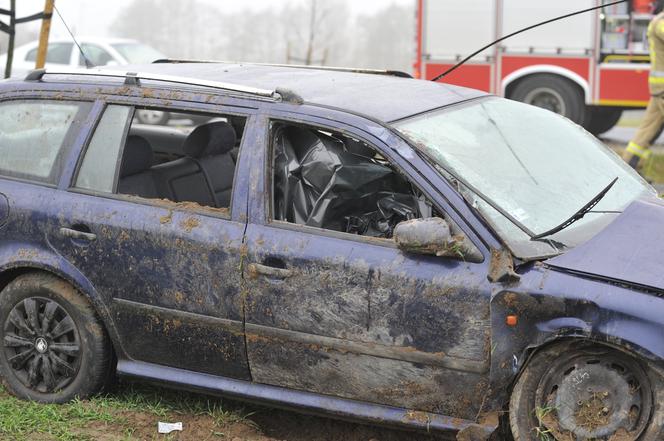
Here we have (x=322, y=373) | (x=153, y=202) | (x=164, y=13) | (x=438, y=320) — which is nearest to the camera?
(x=438, y=320)

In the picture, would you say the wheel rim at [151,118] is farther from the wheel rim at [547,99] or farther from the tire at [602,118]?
the tire at [602,118]

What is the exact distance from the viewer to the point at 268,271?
3.97m

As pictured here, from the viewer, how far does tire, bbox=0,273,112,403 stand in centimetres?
445

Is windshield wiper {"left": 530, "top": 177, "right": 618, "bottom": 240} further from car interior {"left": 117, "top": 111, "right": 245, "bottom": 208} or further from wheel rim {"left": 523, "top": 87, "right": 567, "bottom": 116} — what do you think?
wheel rim {"left": 523, "top": 87, "right": 567, "bottom": 116}

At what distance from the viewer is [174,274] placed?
13.7 ft

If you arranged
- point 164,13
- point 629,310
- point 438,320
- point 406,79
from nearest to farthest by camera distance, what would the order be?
point 629,310 < point 438,320 < point 406,79 < point 164,13

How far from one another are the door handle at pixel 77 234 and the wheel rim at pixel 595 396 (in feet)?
6.67

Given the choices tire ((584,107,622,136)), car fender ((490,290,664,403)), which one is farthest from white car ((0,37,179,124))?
car fender ((490,290,664,403))

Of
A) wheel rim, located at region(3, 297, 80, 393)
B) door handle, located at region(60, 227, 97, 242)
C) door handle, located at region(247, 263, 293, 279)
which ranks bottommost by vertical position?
wheel rim, located at region(3, 297, 80, 393)

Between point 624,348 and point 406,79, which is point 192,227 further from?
point 624,348

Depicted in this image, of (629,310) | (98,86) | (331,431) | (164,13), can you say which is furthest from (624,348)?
(164,13)

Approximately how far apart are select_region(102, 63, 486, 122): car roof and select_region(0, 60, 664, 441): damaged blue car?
2cm

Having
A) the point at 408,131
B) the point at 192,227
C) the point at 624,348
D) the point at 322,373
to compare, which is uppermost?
the point at 408,131

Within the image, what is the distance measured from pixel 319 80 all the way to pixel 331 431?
1.60 m
